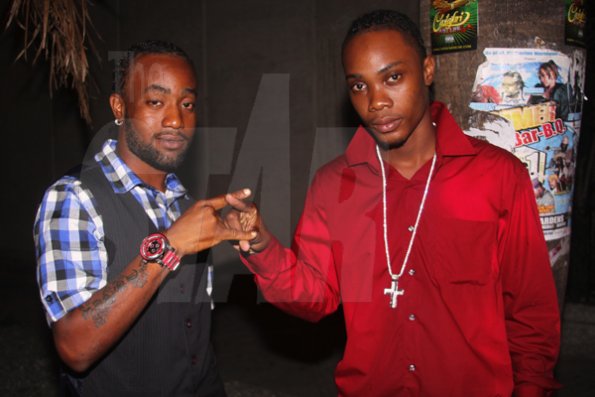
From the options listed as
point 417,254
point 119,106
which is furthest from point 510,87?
point 119,106

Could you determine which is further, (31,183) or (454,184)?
(31,183)

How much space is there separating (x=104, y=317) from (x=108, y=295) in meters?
0.08

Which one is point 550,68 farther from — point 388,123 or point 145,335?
point 145,335

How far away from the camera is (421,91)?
7.51 ft

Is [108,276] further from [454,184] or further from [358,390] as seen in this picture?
[454,184]

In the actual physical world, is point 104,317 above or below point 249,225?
below

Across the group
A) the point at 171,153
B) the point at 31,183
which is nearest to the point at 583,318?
the point at 171,153

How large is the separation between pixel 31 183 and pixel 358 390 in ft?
29.4

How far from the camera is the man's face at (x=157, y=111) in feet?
7.79

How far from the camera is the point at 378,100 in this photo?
7.20 feet

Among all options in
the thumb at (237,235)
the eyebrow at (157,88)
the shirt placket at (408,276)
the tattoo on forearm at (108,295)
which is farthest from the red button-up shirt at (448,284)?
the eyebrow at (157,88)

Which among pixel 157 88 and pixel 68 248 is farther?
pixel 157 88

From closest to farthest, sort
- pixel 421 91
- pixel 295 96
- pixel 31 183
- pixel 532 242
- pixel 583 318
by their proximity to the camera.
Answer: pixel 532 242 < pixel 421 91 < pixel 583 318 < pixel 295 96 < pixel 31 183

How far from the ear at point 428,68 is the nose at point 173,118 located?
105 cm
